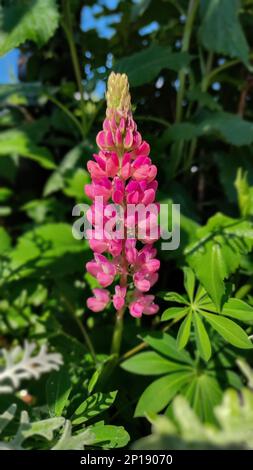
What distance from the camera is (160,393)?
98 cm

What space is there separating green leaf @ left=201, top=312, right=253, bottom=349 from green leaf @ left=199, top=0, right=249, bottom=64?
1.00 m

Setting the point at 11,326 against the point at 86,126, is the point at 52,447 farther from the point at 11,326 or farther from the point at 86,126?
the point at 86,126

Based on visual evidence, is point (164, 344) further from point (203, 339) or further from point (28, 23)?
point (28, 23)

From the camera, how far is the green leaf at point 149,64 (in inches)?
57.7

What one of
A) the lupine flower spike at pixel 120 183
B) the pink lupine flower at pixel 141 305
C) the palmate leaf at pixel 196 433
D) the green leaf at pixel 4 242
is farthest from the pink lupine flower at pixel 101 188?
the green leaf at pixel 4 242

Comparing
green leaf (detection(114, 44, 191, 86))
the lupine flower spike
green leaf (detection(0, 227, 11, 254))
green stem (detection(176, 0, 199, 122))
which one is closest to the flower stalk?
the lupine flower spike

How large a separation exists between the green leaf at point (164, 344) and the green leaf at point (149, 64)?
76 centimetres

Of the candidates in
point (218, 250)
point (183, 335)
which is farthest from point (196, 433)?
point (218, 250)

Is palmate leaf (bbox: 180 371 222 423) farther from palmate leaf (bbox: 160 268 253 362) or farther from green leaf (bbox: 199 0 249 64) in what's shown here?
green leaf (bbox: 199 0 249 64)

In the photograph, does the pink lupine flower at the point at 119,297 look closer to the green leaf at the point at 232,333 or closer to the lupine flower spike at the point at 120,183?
the lupine flower spike at the point at 120,183

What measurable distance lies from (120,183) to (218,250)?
17.0 inches

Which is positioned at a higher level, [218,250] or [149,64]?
[149,64]
